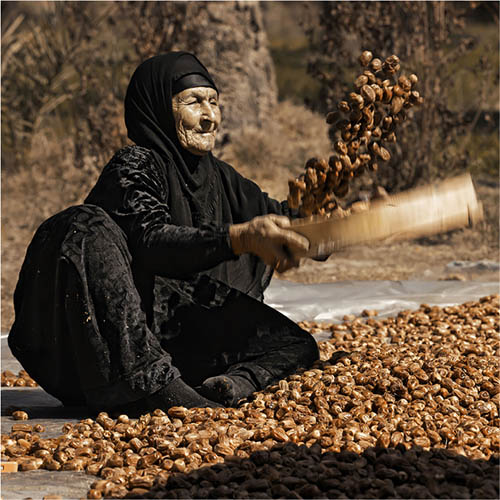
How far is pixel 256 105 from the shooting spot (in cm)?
946

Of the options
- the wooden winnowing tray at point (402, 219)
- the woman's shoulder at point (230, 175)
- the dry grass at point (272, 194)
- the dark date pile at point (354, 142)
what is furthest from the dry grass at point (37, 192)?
the wooden winnowing tray at point (402, 219)

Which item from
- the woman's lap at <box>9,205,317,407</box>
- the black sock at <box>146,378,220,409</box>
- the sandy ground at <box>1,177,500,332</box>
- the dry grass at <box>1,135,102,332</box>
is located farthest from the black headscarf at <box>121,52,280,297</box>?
the dry grass at <box>1,135,102,332</box>

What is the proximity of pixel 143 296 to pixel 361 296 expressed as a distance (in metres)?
2.05

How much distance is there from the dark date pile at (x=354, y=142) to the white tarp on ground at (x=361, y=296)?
180 cm

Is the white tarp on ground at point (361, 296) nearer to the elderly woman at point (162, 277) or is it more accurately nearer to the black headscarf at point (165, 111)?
the elderly woman at point (162, 277)

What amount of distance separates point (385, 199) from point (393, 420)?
69cm

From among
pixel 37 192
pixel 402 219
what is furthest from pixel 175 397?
pixel 37 192

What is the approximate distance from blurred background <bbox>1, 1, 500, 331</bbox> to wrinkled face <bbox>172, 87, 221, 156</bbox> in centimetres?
254

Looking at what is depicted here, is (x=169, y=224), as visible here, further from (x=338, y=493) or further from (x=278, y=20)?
(x=278, y=20)

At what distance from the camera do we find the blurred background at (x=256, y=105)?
6898 millimetres

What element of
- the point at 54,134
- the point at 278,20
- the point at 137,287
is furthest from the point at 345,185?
the point at 278,20

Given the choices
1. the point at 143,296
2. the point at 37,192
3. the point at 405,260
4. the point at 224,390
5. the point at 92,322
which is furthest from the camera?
the point at 37,192

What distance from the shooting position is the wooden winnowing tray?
2.61 meters

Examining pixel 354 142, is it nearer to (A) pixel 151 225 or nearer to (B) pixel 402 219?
(B) pixel 402 219
